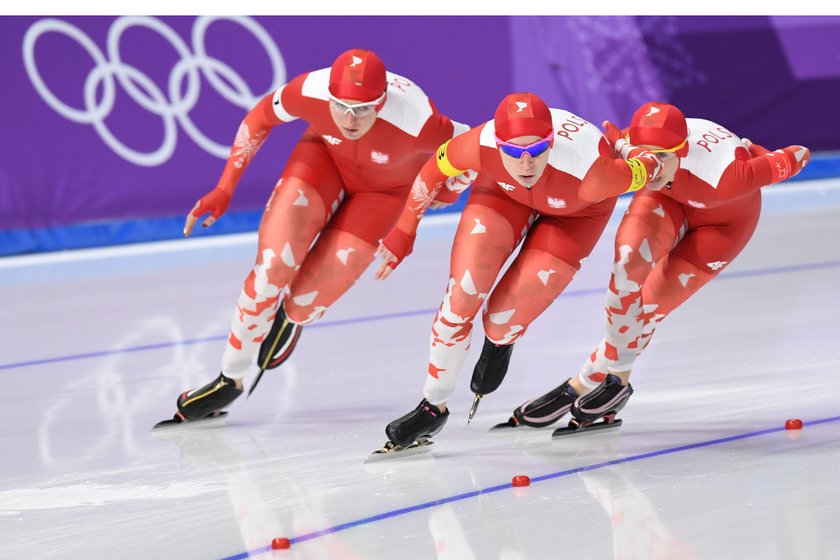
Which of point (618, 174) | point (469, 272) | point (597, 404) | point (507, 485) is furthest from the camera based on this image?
point (597, 404)

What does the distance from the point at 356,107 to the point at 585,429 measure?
1.39 metres

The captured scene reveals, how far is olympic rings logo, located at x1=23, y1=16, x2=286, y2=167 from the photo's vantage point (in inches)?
350

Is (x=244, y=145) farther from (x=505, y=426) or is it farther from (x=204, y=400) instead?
(x=505, y=426)

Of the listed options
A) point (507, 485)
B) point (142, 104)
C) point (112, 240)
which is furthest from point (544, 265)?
point (112, 240)

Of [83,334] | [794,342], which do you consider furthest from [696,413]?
[83,334]

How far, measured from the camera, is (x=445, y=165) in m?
4.16

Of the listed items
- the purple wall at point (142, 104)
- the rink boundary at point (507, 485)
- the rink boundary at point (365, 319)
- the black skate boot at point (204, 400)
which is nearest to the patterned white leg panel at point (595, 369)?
the rink boundary at point (507, 485)

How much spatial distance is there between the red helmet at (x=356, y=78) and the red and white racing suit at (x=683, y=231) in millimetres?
839

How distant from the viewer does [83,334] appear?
6.38 metres

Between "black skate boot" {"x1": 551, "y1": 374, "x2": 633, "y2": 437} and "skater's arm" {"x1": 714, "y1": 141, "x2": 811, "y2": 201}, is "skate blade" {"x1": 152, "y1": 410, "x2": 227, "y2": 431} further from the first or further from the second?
"skater's arm" {"x1": 714, "y1": 141, "x2": 811, "y2": 201}

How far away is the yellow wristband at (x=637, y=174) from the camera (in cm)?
395

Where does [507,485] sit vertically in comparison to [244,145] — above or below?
below

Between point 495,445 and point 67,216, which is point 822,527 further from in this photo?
point 67,216

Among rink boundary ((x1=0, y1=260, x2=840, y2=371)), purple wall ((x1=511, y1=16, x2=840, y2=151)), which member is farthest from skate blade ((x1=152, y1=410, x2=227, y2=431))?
purple wall ((x1=511, y1=16, x2=840, y2=151))
